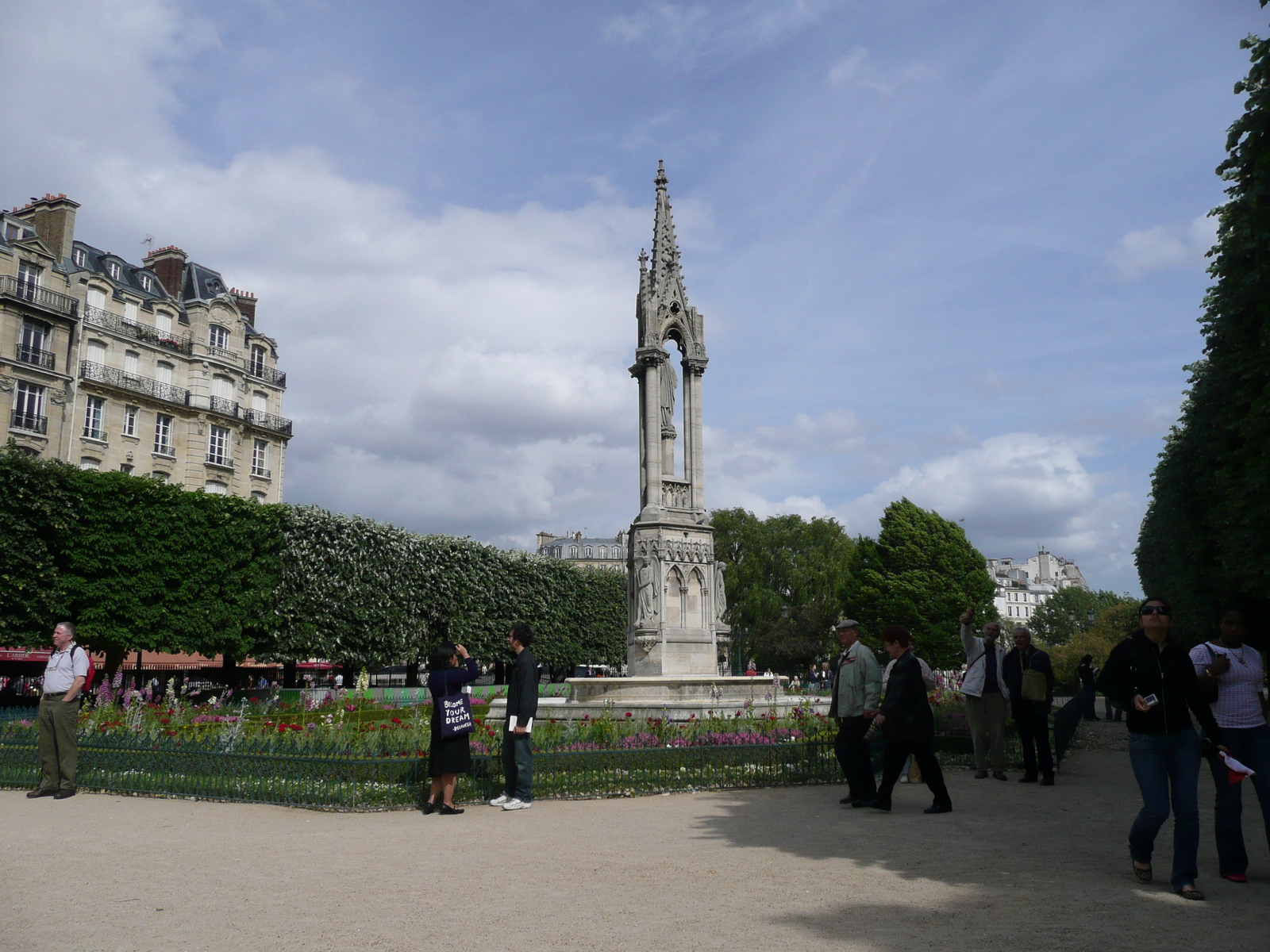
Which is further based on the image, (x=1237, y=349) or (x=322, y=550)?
(x=322, y=550)

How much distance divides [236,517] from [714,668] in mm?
19472

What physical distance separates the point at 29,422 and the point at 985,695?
4092 cm

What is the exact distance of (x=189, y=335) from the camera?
4759cm

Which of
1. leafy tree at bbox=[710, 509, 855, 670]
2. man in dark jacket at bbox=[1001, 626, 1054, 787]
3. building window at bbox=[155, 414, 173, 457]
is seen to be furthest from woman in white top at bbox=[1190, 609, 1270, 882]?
leafy tree at bbox=[710, 509, 855, 670]

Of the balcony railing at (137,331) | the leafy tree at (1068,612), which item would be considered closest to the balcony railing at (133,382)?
the balcony railing at (137,331)

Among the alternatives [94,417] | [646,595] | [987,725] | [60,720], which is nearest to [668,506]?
[646,595]

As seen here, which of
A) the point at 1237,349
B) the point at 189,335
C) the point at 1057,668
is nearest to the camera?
the point at 1237,349

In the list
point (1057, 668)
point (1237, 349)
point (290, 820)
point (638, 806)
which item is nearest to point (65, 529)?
point (290, 820)

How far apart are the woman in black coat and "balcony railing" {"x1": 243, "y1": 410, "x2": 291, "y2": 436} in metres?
46.4

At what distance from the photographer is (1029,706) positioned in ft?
37.0

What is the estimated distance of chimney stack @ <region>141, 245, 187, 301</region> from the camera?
50094 millimetres

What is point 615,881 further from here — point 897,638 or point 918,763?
point 897,638

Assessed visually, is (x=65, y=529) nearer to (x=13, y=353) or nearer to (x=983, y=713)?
(x=13, y=353)

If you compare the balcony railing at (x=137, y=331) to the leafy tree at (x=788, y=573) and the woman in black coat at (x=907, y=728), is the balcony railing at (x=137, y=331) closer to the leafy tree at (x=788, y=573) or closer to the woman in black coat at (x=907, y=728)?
the leafy tree at (x=788, y=573)
